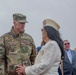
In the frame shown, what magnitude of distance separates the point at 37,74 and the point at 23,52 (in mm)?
1581

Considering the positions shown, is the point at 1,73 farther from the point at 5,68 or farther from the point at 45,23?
the point at 45,23

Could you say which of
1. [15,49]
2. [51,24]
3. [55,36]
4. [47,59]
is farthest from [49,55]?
[15,49]

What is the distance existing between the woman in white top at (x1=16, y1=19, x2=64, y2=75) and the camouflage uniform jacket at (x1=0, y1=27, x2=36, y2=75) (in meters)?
1.30

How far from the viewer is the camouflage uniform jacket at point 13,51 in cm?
793

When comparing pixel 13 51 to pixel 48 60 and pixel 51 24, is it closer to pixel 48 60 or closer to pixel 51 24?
pixel 51 24

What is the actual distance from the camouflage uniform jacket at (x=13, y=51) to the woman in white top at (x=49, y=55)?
1.30 m

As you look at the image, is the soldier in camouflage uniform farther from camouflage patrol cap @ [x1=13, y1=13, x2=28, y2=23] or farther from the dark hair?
the dark hair

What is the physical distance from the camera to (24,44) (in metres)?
8.05

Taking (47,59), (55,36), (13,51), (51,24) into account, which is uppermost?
(51,24)

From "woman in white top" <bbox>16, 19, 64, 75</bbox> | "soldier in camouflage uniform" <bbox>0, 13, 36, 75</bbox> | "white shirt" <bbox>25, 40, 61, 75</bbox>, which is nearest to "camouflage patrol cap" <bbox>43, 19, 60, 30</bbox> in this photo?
"woman in white top" <bbox>16, 19, 64, 75</bbox>

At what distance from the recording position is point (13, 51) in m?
7.94

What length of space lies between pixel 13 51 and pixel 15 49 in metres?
0.05

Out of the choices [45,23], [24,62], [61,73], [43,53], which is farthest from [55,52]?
[61,73]

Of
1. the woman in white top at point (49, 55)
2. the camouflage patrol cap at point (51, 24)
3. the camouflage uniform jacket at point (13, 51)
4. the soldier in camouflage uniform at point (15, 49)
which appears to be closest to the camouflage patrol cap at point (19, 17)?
the soldier in camouflage uniform at point (15, 49)
